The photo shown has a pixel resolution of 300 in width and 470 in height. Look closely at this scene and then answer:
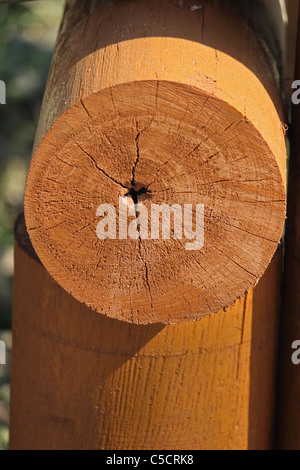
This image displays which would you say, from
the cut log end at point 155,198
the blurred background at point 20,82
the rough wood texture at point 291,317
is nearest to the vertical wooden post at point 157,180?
the cut log end at point 155,198

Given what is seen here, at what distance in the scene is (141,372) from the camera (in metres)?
2.07

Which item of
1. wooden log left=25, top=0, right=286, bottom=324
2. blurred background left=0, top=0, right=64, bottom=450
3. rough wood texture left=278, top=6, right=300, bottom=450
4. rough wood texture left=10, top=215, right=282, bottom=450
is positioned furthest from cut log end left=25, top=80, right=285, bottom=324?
blurred background left=0, top=0, right=64, bottom=450

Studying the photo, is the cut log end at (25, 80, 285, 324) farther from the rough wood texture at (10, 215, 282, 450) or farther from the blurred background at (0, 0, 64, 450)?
the blurred background at (0, 0, 64, 450)

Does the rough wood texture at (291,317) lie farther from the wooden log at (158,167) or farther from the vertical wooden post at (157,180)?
the wooden log at (158,167)

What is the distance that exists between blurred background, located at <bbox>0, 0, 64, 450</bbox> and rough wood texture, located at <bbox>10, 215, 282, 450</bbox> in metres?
3.27

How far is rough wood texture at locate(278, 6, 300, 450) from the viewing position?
2201mm

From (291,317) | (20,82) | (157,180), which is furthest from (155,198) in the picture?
(20,82)

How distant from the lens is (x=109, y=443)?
216 centimetres

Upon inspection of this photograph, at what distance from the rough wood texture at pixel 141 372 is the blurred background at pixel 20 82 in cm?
327

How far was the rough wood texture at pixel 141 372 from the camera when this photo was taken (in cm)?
207

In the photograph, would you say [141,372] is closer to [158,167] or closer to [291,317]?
[291,317]
